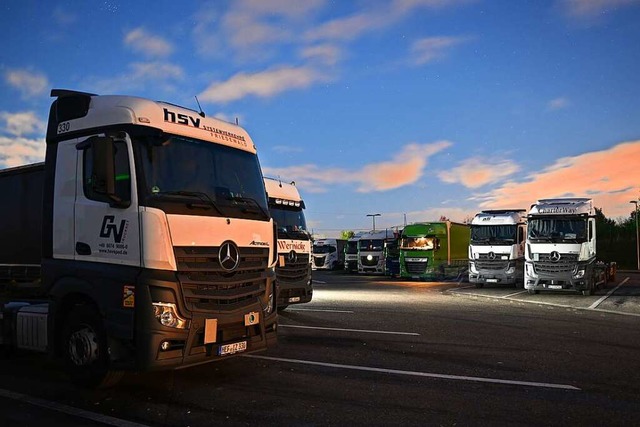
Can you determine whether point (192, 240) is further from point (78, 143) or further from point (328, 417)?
point (328, 417)

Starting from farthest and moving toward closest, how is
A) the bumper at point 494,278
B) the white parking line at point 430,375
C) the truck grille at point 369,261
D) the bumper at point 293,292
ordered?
the truck grille at point 369,261, the bumper at point 494,278, the bumper at point 293,292, the white parking line at point 430,375

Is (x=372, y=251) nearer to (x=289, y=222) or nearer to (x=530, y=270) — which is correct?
(x=530, y=270)

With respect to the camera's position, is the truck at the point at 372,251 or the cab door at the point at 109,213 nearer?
the cab door at the point at 109,213

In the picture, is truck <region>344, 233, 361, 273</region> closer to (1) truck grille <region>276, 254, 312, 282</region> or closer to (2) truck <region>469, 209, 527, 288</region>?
(2) truck <region>469, 209, 527, 288</region>

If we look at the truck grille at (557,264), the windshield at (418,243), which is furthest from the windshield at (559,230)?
the windshield at (418,243)

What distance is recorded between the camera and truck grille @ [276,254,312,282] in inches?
508

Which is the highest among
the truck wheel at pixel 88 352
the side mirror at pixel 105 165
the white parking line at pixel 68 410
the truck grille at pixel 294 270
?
the side mirror at pixel 105 165

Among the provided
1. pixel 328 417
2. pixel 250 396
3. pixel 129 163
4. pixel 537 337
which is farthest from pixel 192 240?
pixel 537 337

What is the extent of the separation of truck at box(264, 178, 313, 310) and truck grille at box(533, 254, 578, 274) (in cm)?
1014

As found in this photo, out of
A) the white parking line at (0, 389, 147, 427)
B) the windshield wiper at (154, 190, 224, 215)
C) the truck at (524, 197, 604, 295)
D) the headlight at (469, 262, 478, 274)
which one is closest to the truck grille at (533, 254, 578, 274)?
the truck at (524, 197, 604, 295)

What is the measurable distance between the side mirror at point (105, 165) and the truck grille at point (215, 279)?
921mm

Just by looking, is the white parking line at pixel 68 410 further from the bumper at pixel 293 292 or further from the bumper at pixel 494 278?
the bumper at pixel 494 278

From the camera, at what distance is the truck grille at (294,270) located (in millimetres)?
12900

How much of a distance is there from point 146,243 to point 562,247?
17275 millimetres
